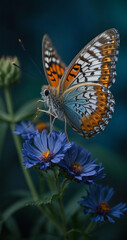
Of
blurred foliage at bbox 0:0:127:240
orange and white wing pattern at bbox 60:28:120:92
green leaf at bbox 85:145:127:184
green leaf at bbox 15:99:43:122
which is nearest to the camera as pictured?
orange and white wing pattern at bbox 60:28:120:92

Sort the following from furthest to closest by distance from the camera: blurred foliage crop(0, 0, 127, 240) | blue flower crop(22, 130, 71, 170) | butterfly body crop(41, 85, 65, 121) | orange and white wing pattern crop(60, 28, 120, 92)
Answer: blurred foliage crop(0, 0, 127, 240)
butterfly body crop(41, 85, 65, 121)
orange and white wing pattern crop(60, 28, 120, 92)
blue flower crop(22, 130, 71, 170)

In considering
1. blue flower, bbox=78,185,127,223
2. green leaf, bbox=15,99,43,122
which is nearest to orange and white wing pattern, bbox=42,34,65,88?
A: green leaf, bbox=15,99,43,122

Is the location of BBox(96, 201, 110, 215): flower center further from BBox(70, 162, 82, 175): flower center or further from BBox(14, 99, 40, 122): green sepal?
BBox(14, 99, 40, 122): green sepal

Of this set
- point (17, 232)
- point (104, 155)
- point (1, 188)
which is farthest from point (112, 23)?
point (17, 232)

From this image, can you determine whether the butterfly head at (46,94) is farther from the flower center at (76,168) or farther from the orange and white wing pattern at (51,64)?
the flower center at (76,168)

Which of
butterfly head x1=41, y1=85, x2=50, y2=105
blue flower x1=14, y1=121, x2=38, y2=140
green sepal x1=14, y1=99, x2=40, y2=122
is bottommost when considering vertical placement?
blue flower x1=14, y1=121, x2=38, y2=140

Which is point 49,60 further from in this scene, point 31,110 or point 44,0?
point 44,0

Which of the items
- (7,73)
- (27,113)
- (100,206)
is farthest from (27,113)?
(100,206)

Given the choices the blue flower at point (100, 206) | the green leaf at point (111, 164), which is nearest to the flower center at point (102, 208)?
the blue flower at point (100, 206)
